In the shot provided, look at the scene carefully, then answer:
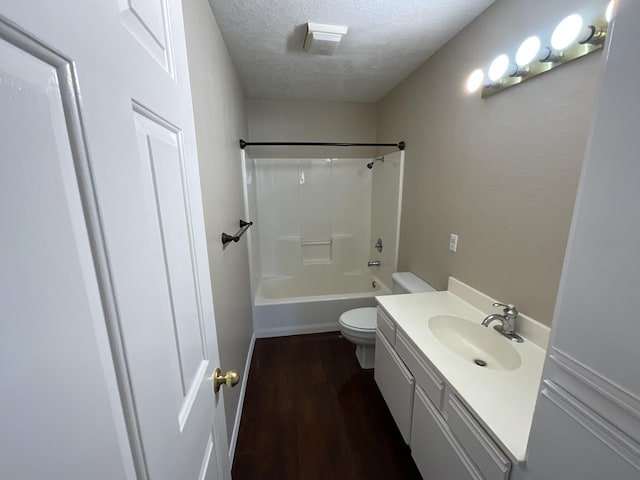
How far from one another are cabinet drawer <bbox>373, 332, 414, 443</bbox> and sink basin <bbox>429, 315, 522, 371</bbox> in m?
0.27

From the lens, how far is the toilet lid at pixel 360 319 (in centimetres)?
206

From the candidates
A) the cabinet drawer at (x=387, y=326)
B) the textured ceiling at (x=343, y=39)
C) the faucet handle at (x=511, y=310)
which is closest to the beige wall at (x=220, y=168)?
the textured ceiling at (x=343, y=39)

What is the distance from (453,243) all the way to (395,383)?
0.92 metres

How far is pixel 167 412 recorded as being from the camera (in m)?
0.47

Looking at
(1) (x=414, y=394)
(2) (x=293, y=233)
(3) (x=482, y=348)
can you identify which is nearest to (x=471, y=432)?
(1) (x=414, y=394)

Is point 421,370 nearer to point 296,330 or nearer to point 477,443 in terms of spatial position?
point 477,443

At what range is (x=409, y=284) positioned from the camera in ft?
6.71

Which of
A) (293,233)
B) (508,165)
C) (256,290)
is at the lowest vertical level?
(256,290)

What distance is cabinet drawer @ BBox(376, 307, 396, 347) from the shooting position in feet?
4.88

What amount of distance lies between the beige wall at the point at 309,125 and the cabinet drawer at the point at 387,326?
211 cm

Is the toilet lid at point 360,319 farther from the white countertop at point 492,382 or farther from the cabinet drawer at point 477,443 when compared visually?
the cabinet drawer at point 477,443

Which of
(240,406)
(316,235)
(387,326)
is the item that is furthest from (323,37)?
(240,406)

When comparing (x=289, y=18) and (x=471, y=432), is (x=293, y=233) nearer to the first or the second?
(x=289, y=18)

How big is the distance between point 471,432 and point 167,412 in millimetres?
950
